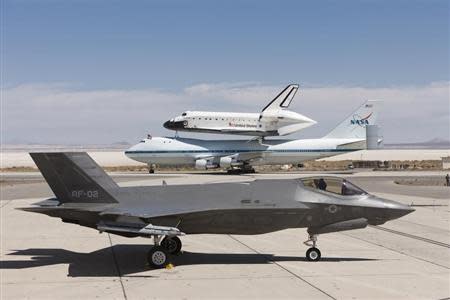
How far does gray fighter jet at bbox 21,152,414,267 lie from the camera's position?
483 inches

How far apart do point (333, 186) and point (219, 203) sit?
2750 mm

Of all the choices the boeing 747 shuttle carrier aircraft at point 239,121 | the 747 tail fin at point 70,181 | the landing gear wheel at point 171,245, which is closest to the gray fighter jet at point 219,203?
the 747 tail fin at point 70,181

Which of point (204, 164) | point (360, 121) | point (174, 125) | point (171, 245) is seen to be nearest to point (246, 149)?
point (204, 164)

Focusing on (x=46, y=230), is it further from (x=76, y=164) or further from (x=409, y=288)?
(x=409, y=288)

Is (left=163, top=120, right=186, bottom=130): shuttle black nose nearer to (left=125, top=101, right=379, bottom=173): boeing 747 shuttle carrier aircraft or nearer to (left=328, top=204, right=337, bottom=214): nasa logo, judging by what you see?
(left=125, top=101, right=379, bottom=173): boeing 747 shuttle carrier aircraft

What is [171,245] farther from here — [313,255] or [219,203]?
[313,255]

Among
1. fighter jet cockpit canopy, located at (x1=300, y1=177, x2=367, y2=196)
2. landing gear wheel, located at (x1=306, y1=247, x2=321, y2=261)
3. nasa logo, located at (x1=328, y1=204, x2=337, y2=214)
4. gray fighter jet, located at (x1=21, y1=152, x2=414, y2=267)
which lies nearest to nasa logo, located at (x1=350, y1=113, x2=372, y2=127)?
fighter jet cockpit canopy, located at (x1=300, y1=177, x2=367, y2=196)

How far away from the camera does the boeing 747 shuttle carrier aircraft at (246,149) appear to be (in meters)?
60.5

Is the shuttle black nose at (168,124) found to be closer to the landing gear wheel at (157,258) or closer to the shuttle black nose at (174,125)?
the shuttle black nose at (174,125)

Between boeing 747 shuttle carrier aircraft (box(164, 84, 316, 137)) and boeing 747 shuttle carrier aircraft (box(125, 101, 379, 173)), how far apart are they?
3931 mm

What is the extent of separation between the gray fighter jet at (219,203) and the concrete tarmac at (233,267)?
88cm

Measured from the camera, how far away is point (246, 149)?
6147cm

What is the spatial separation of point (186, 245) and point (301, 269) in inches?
158

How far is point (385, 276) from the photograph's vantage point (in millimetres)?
10898
